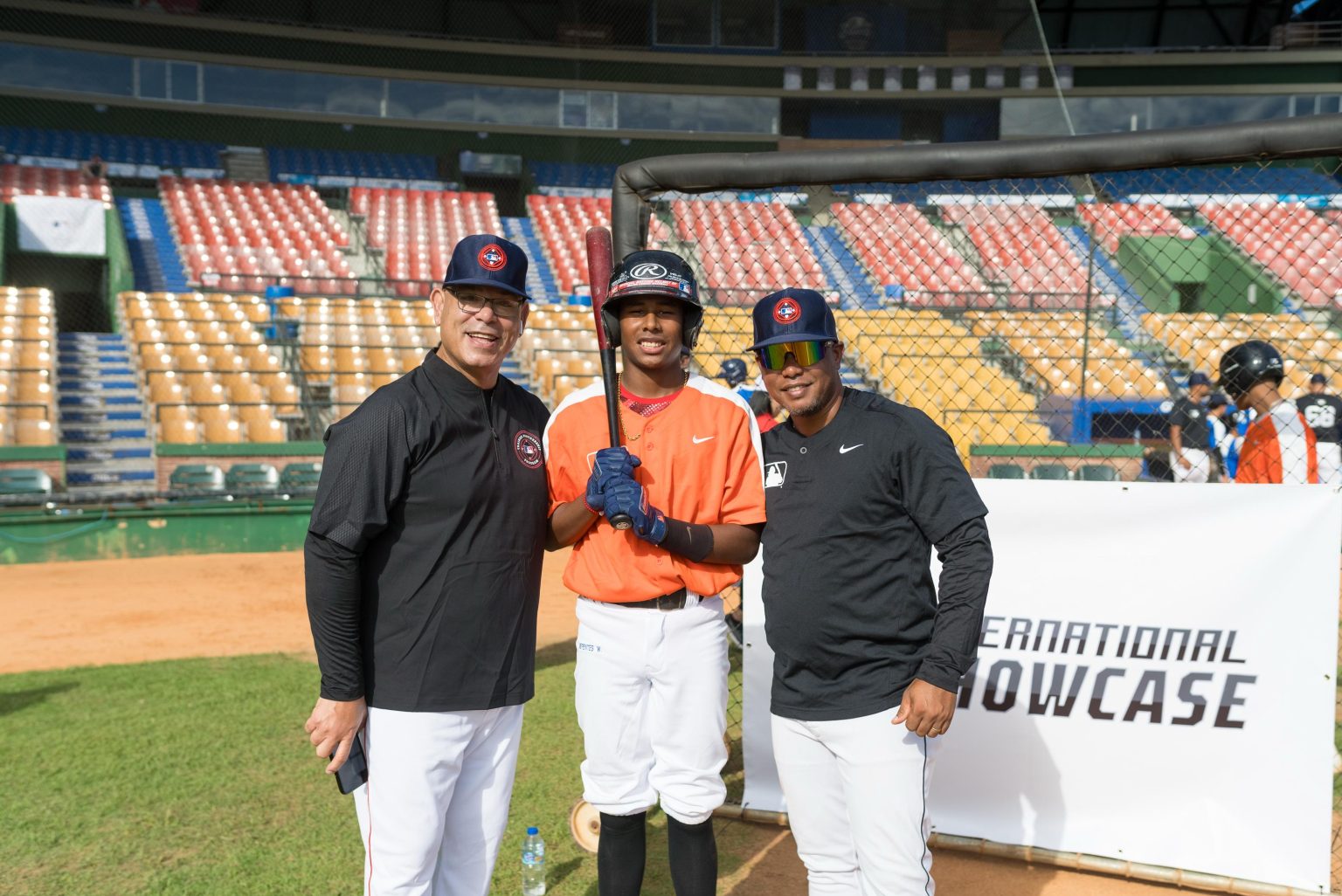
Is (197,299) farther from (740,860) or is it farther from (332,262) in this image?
(740,860)

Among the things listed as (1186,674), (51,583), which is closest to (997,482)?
(1186,674)

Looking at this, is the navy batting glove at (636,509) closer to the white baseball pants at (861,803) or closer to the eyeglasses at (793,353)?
the eyeglasses at (793,353)

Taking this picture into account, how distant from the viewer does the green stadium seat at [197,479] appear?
11.0 meters

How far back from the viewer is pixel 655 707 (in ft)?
9.19

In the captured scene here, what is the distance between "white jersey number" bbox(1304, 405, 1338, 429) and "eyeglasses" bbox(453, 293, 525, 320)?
5.35 m

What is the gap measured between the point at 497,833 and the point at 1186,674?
2.64 m

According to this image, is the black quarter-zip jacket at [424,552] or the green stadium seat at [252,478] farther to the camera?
the green stadium seat at [252,478]

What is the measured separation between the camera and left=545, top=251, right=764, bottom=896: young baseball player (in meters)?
2.76

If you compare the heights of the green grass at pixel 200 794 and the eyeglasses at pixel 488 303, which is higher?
the eyeglasses at pixel 488 303

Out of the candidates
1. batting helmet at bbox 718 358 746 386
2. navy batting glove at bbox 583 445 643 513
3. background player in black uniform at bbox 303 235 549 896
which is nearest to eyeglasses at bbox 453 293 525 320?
background player in black uniform at bbox 303 235 549 896

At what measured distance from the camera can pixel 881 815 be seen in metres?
2.49

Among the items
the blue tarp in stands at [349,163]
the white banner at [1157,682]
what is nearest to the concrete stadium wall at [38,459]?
the white banner at [1157,682]

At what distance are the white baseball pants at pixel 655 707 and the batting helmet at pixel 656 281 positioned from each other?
0.87 m

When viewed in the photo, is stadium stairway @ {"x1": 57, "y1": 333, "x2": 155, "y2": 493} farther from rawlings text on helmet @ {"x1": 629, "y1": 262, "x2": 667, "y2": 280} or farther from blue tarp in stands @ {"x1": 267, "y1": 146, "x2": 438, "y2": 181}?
blue tarp in stands @ {"x1": 267, "y1": 146, "x2": 438, "y2": 181}
